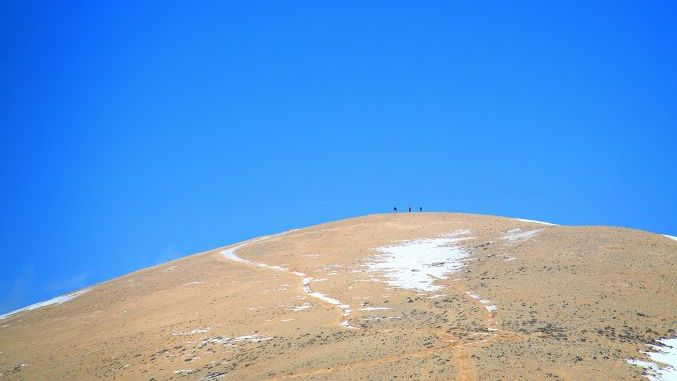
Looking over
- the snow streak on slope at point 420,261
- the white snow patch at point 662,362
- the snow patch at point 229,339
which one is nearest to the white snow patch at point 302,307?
the snow patch at point 229,339

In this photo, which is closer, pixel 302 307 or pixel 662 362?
pixel 662 362

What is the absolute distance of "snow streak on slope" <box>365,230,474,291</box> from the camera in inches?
1332

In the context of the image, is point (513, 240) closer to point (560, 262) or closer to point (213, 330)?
point (560, 262)

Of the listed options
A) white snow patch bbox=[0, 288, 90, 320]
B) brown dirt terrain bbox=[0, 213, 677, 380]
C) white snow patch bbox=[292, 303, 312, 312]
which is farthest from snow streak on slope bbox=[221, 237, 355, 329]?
white snow patch bbox=[0, 288, 90, 320]

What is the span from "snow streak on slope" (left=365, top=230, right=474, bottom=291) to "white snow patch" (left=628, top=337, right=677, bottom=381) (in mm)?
13204

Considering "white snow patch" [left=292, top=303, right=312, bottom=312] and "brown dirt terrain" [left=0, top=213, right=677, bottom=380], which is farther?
"white snow patch" [left=292, top=303, right=312, bottom=312]

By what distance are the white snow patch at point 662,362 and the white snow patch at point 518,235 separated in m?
21.5

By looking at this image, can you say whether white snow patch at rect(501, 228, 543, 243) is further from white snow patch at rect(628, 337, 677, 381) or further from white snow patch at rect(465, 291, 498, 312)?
white snow patch at rect(628, 337, 677, 381)

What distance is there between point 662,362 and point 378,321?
12388 mm

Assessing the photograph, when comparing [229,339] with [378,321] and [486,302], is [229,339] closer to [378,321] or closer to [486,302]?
[378,321]

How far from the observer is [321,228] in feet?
204

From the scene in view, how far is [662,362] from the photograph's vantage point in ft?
59.2

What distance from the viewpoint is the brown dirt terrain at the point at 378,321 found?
19.6 m

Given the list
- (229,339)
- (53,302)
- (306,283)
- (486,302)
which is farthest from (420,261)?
(53,302)
